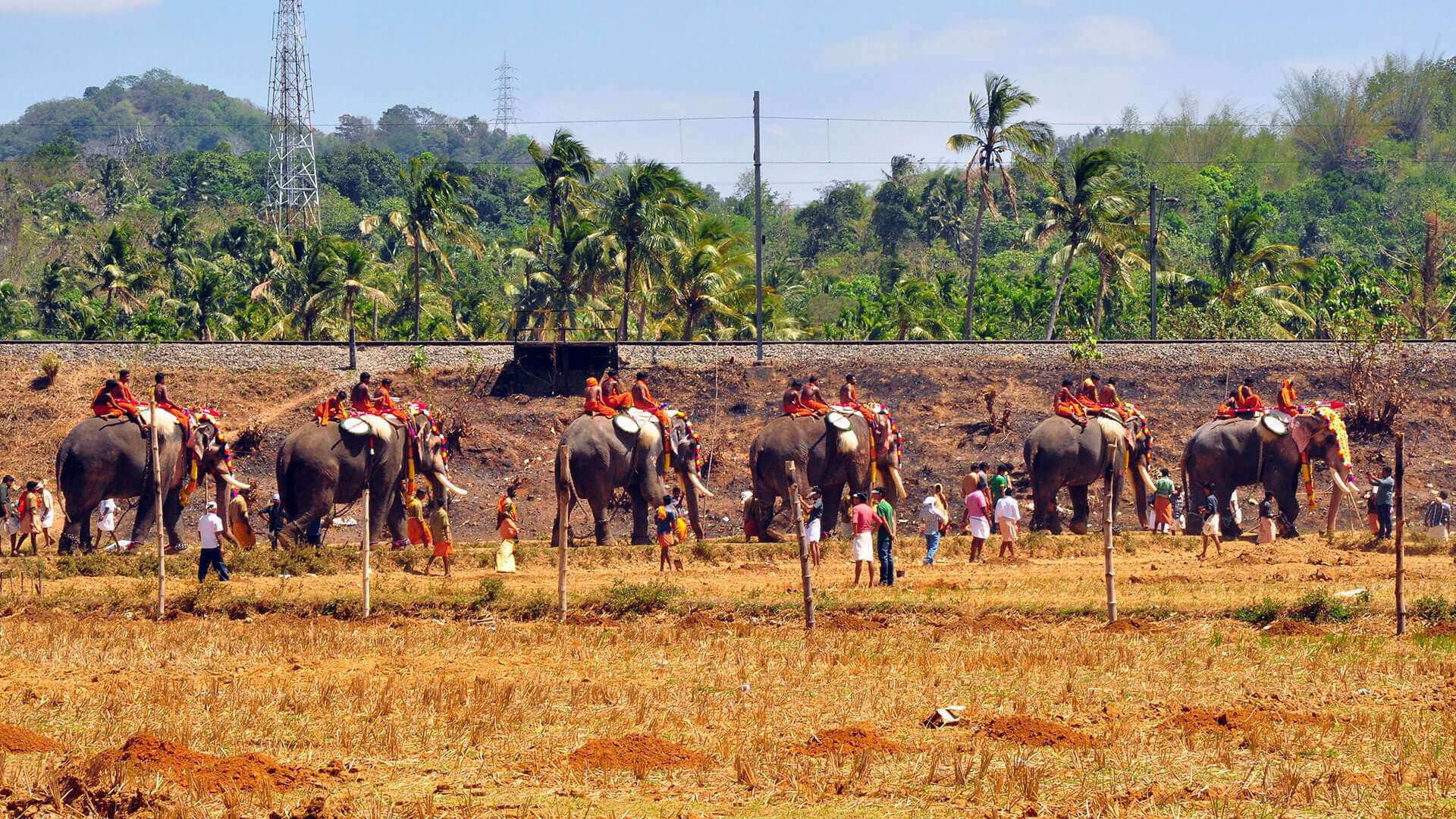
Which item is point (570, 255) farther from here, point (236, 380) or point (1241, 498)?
point (1241, 498)

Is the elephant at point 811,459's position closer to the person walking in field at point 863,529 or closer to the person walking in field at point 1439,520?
the person walking in field at point 863,529

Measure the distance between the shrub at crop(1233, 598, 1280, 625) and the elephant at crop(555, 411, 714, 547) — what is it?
35.0ft

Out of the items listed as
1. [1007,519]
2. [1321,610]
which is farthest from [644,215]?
[1321,610]

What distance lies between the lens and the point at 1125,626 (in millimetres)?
17594

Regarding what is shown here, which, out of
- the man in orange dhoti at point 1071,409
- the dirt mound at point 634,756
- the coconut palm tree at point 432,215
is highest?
the coconut palm tree at point 432,215

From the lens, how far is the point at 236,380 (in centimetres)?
3991

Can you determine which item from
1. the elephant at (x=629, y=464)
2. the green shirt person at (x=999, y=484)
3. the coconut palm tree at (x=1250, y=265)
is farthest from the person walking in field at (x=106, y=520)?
the coconut palm tree at (x=1250, y=265)

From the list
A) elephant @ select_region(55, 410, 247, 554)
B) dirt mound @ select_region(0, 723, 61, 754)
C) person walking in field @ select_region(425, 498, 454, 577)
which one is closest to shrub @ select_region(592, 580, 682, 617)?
person walking in field @ select_region(425, 498, 454, 577)

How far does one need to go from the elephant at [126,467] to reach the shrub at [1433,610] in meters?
17.3

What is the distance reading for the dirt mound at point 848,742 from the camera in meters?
12.1

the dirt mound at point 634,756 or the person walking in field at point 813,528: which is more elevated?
the person walking in field at point 813,528

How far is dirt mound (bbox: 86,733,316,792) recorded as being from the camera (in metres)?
11.1

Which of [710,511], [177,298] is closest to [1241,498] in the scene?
[710,511]

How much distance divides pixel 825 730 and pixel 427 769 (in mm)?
2969
